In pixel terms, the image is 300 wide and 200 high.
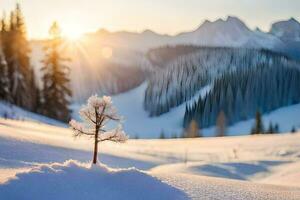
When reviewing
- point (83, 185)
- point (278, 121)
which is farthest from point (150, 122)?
point (83, 185)

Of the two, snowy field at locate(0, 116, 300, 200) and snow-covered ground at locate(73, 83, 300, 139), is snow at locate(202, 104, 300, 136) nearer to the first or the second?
snow-covered ground at locate(73, 83, 300, 139)

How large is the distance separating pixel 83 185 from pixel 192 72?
338ft

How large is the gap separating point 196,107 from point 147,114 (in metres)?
38.8

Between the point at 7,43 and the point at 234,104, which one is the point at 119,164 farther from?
the point at 234,104

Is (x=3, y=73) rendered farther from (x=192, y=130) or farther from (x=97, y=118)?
(x=97, y=118)

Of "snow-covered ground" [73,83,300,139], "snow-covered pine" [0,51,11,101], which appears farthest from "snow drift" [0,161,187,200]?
"snow-covered ground" [73,83,300,139]

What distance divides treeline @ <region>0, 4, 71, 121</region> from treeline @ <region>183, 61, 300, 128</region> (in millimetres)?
46074

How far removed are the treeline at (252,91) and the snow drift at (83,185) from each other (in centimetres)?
8771

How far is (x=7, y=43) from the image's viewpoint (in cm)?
5431

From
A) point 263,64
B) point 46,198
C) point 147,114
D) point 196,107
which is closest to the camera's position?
point 46,198

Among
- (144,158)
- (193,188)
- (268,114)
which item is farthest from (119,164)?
(268,114)

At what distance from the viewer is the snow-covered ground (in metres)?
88.0

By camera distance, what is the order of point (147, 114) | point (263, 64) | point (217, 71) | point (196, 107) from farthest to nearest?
point (263, 64) < point (217, 71) < point (147, 114) < point (196, 107)

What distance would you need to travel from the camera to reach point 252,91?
134375 millimetres
